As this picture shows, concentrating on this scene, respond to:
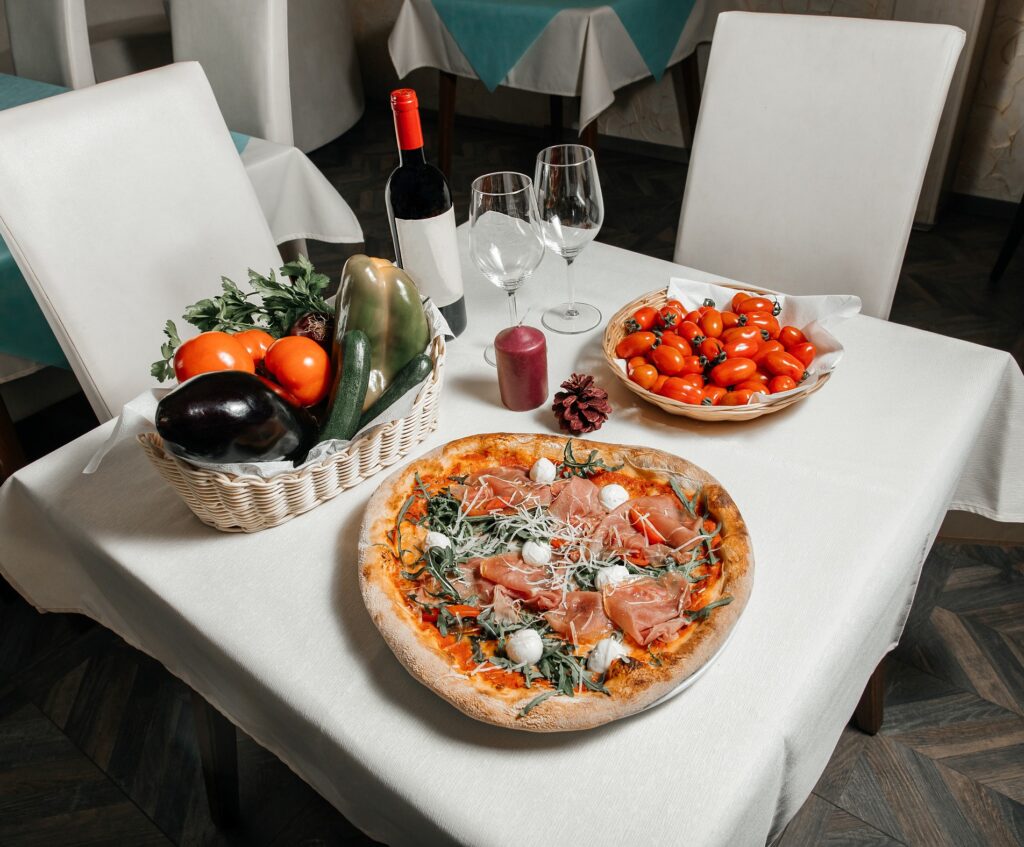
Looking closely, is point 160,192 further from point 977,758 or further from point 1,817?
point 977,758

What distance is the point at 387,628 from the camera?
680 mm

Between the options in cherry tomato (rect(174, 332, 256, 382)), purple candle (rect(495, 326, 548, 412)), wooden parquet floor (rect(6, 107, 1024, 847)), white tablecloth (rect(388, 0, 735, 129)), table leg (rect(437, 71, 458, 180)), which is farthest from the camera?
table leg (rect(437, 71, 458, 180))

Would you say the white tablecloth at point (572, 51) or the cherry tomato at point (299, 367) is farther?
the white tablecloth at point (572, 51)

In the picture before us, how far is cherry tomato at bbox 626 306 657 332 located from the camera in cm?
101

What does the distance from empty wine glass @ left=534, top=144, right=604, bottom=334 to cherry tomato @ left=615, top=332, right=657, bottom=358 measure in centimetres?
15

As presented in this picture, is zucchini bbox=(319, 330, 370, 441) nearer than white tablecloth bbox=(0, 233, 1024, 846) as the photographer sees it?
No

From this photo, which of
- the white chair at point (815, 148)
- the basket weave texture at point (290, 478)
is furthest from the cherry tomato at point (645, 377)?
the white chair at point (815, 148)

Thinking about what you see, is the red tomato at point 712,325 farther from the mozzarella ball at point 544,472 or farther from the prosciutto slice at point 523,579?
the prosciutto slice at point 523,579

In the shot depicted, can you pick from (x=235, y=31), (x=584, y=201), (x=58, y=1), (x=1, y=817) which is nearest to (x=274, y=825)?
(x=1, y=817)

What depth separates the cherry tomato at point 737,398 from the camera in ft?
2.93

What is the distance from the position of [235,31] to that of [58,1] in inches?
32.9

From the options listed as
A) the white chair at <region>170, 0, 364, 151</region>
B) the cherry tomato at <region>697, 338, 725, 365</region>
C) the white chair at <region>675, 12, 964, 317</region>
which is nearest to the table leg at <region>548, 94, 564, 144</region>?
the white chair at <region>170, 0, 364, 151</region>

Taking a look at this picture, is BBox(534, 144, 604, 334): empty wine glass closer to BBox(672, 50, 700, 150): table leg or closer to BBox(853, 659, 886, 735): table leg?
BBox(853, 659, 886, 735): table leg

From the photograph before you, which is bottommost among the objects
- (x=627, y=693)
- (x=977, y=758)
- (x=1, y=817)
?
(x=1, y=817)
